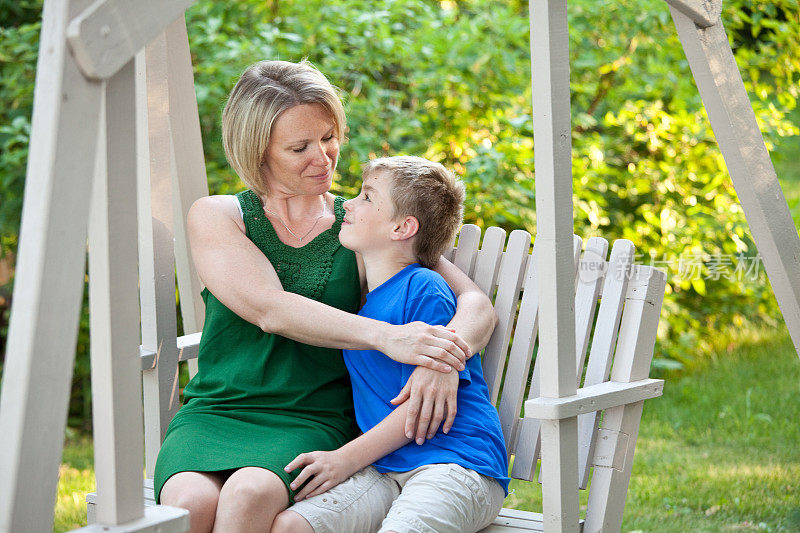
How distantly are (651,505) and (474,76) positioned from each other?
232cm

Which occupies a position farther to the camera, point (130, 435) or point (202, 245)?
point (202, 245)

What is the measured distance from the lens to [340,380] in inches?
95.1

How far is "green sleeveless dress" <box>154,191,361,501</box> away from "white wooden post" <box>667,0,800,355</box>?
1079 mm

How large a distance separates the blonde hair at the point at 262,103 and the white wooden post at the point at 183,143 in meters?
0.46

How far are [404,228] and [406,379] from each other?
0.40m

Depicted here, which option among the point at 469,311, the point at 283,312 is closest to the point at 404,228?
the point at 469,311

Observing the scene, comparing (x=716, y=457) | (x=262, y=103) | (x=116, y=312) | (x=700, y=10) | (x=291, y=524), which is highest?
(x=700, y=10)

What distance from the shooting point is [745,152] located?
8.11 ft

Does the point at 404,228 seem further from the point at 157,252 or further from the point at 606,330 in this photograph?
the point at 157,252

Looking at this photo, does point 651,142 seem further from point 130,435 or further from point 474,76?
point 130,435

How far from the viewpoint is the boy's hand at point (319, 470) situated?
206 centimetres

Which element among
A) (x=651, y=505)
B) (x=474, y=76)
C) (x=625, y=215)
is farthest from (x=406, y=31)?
(x=651, y=505)

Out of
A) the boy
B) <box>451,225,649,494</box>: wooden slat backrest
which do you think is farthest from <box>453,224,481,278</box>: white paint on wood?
the boy

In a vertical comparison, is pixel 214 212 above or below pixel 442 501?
above
